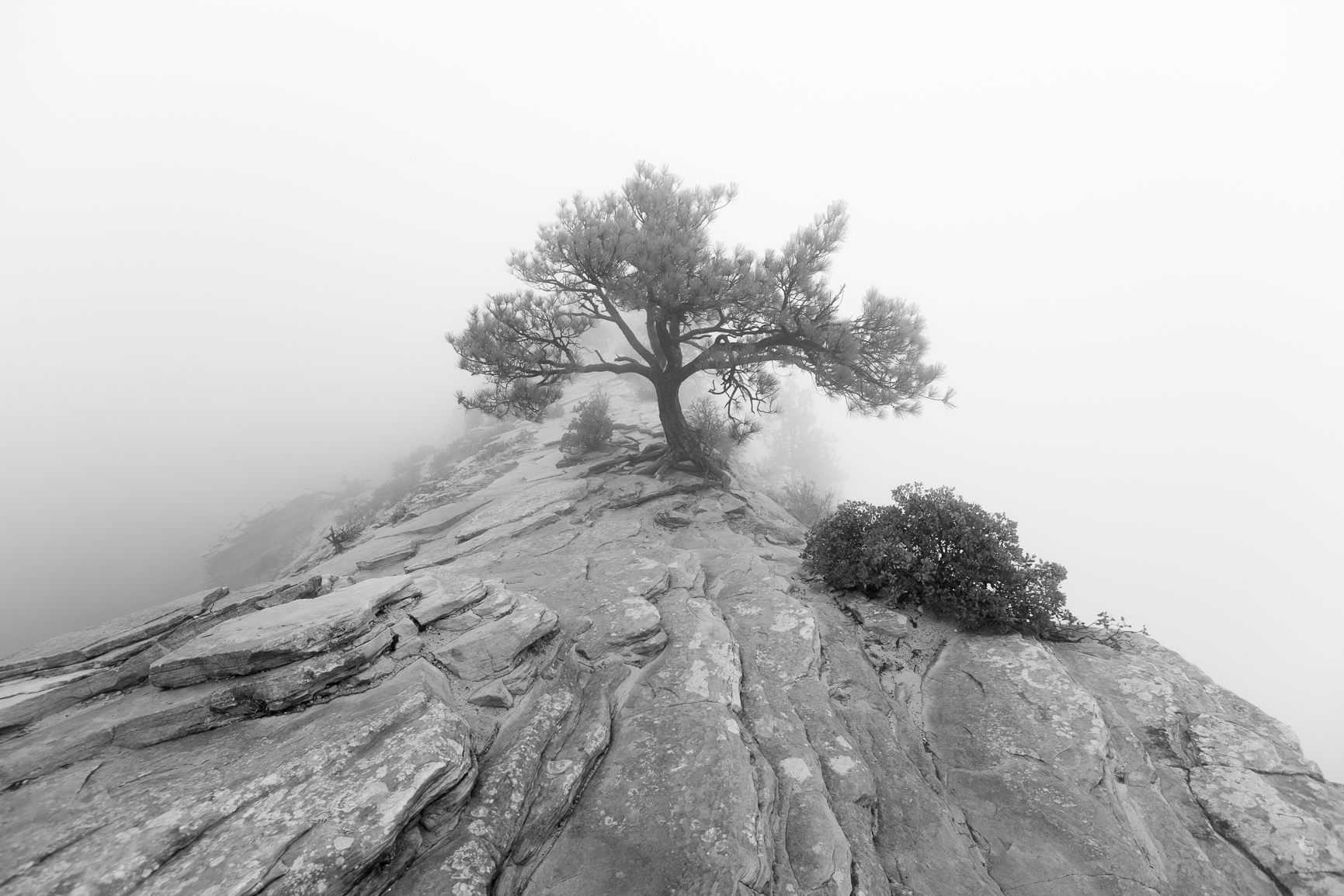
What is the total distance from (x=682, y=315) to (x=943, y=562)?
10.3 metres

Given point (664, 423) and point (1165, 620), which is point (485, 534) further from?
point (1165, 620)

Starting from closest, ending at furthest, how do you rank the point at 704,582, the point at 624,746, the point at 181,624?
the point at 624,746, the point at 181,624, the point at 704,582

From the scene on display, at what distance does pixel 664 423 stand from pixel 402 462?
3490cm

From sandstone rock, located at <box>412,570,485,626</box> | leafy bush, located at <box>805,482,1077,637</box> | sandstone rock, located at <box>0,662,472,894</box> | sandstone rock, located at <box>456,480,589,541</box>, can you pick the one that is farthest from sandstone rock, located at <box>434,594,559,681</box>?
sandstone rock, located at <box>456,480,589,541</box>

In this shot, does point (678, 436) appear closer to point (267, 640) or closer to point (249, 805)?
point (267, 640)

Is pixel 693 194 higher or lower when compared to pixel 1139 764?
higher

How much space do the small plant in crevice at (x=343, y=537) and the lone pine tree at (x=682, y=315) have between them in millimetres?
6123

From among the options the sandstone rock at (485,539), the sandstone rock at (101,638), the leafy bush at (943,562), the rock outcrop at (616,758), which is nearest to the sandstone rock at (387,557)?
the sandstone rock at (485,539)

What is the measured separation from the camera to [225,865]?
13.1ft

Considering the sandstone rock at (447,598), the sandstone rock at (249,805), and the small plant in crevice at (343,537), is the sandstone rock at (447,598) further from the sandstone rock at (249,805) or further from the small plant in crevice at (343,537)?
the small plant in crevice at (343,537)

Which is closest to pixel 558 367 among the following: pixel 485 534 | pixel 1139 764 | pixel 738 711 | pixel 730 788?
pixel 485 534

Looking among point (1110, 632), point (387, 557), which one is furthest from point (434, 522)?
point (1110, 632)

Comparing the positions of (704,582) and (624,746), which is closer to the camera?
(624,746)

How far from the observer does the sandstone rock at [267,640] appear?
6.10 metres
